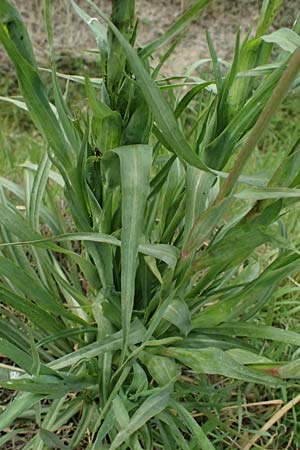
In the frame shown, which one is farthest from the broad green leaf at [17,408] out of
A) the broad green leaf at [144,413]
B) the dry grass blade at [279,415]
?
the dry grass blade at [279,415]

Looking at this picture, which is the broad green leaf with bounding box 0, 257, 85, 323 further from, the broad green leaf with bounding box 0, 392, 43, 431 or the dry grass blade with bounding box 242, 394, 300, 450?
the dry grass blade with bounding box 242, 394, 300, 450

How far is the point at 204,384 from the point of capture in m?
0.99

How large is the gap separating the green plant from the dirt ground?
128 cm

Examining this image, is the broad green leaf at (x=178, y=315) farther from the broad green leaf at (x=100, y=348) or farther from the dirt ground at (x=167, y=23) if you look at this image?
the dirt ground at (x=167, y=23)

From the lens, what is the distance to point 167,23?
2.25m

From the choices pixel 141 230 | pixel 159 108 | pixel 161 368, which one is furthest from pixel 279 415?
pixel 159 108

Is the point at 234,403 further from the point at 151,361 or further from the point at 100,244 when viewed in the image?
the point at 100,244

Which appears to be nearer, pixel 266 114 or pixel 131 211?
pixel 266 114

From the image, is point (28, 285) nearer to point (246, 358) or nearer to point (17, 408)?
point (17, 408)

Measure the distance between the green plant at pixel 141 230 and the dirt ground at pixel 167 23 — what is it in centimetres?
128

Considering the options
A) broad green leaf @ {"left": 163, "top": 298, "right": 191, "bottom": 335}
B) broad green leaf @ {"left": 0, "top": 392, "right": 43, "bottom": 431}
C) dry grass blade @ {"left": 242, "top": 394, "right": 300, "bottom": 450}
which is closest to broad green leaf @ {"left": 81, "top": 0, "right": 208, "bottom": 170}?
broad green leaf @ {"left": 163, "top": 298, "right": 191, "bottom": 335}

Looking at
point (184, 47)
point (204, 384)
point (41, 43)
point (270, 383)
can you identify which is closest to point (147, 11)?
point (184, 47)

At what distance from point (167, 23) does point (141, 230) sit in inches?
65.9

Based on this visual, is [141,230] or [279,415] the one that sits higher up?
[141,230]
